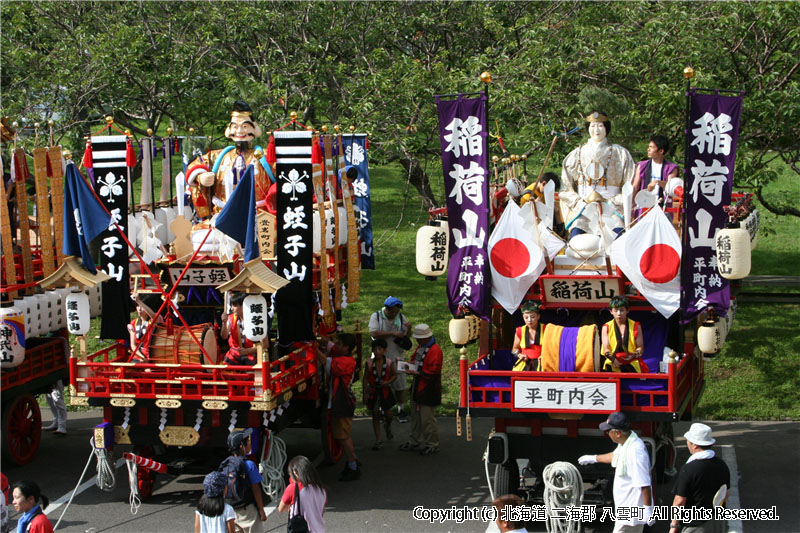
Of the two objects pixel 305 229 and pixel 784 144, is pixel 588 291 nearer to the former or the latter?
pixel 305 229

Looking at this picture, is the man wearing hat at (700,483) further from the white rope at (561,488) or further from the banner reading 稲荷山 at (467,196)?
the banner reading 稲荷山 at (467,196)

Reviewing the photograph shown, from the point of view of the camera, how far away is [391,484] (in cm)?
1127

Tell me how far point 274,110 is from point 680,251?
7.98 metres

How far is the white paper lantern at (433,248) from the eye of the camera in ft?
33.7

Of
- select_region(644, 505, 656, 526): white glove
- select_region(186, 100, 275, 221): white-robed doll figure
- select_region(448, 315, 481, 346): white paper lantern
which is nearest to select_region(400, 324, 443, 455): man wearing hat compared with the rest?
select_region(448, 315, 481, 346): white paper lantern

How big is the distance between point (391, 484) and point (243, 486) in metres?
3.56

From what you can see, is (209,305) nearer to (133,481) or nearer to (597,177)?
(133,481)

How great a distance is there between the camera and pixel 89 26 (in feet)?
58.5

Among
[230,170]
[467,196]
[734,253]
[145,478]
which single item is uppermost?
[230,170]

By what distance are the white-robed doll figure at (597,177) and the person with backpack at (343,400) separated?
2986 millimetres

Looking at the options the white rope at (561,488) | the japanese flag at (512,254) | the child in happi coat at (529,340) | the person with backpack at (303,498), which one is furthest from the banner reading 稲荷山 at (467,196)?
the person with backpack at (303,498)

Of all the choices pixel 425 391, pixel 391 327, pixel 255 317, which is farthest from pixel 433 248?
pixel 391 327

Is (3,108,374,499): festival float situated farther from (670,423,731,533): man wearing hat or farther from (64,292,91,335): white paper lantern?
(670,423,731,533): man wearing hat

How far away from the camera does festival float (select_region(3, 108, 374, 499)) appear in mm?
10227
